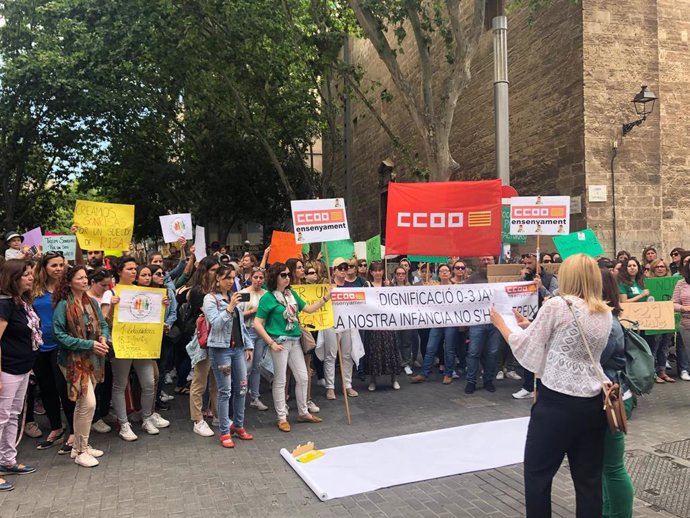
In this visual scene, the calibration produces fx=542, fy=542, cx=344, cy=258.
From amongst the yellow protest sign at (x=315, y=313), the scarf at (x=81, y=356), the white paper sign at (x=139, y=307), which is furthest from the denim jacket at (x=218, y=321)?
the yellow protest sign at (x=315, y=313)

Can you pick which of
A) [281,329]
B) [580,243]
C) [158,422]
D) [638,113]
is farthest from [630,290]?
[638,113]

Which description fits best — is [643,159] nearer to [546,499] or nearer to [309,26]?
[309,26]

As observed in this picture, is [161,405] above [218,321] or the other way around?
the other way around

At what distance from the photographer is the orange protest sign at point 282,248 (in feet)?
29.7

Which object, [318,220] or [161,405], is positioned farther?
[161,405]

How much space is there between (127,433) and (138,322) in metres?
1.19

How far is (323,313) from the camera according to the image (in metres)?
6.78

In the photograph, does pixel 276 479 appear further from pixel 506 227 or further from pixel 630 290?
pixel 630 290

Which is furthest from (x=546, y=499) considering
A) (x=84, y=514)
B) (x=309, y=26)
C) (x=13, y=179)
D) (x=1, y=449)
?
(x=13, y=179)

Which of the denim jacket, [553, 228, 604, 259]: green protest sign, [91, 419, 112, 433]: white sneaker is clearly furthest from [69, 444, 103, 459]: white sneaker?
[553, 228, 604, 259]: green protest sign

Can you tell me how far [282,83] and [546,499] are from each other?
16635 mm

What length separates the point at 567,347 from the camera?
120 inches

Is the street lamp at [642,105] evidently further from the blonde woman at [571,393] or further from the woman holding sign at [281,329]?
the blonde woman at [571,393]

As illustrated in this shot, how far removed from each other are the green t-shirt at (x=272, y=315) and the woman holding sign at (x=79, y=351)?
165 cm
